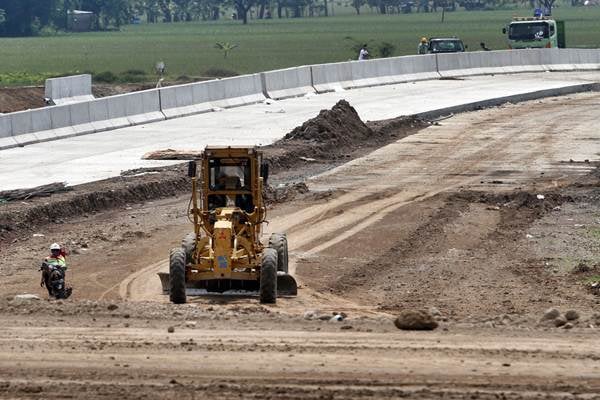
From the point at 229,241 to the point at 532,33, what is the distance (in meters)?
50.0

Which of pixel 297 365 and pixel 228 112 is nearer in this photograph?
pixel 297 365

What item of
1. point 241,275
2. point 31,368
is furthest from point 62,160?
point 31,368

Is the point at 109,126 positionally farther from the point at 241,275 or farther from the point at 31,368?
the point at 31,368

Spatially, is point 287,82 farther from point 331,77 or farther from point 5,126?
point 5,126

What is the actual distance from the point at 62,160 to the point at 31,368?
62.3 feet

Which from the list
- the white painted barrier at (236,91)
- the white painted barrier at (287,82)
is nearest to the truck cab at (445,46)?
the white painted barrier at (287,82)

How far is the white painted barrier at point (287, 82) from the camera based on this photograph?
4756 cm

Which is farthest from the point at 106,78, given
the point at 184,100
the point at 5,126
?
the point at 5,126

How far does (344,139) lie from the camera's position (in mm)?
35500

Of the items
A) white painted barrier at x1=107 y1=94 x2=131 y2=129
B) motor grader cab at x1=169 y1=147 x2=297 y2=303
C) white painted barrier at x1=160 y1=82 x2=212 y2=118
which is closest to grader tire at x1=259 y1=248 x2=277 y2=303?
motor grader cab at x1=169 y1=147 x2=297 y2=303

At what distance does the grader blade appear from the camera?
57.7 ft

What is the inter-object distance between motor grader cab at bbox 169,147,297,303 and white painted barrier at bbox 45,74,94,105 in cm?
2942

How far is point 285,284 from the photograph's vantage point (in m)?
17.6

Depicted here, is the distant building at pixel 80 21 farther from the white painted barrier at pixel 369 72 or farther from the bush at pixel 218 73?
the white painted barrier at pixel 369 72
